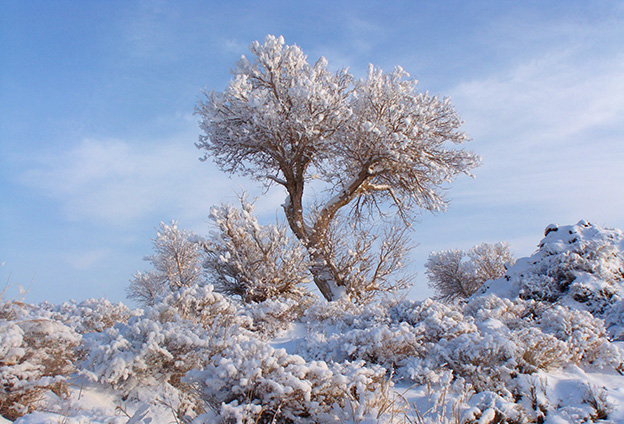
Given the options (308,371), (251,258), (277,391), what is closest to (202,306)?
(308,371)

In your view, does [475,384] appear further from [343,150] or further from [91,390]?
[343,150]

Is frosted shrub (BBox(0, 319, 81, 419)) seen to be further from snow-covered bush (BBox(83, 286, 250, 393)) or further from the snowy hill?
snow-covered bush (BBox(83, 286, 250, 393))

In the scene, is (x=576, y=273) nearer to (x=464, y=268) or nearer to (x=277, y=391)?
(x=277, y=391)

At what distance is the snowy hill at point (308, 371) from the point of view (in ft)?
9.54

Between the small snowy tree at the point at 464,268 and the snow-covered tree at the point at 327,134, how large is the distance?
11.3 metres

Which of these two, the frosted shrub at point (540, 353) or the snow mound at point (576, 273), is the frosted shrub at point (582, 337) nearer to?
the frosted shrub at point (540, 353)

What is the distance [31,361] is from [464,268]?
23576 mm

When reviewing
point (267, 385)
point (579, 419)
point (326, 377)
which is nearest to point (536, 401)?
point (579, 419)

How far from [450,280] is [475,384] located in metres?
21.8

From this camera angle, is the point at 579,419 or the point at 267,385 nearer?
the point at 267,385

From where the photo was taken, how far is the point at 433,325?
16.0 ft

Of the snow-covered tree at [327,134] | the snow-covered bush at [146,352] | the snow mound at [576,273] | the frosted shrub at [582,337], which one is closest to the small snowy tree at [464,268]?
the snow-covered tree at [327,134]

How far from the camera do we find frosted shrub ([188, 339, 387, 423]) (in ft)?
9.16

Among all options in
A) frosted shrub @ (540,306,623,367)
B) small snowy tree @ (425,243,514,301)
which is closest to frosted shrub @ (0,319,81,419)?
frosted shrub @ (540,306,623,367)
